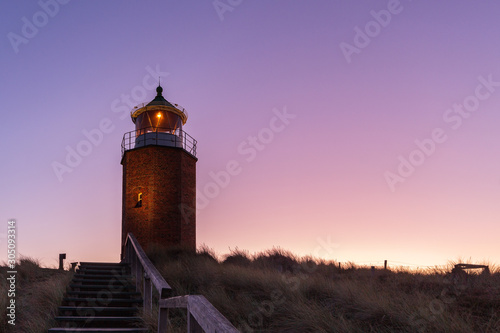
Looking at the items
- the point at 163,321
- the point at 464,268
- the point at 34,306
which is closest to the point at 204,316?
the point at 163,321

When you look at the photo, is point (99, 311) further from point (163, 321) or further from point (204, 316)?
point (204, 316)

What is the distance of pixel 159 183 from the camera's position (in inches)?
696

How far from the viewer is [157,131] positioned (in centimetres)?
1859

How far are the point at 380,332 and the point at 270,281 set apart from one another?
3.11 m

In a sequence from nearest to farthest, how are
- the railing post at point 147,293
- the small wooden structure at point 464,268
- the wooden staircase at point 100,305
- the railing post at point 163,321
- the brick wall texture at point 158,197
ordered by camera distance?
1. the railing post at point 163,321
2. the wooden staircase at point 100,305
3. the railing post at point 147,293
4. the small wooden structure at point 464,268
5. the brick wall texture at point 158,197

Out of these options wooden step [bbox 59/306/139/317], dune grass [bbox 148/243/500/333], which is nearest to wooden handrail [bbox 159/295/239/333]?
dune grass [bbox 148/243/500/333]

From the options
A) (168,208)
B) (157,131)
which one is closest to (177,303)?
(168,208)

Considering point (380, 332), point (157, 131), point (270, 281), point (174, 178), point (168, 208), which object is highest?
point (157, 131)

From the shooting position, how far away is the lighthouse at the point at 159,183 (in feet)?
57.4

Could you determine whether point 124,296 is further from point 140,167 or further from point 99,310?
point 140,167

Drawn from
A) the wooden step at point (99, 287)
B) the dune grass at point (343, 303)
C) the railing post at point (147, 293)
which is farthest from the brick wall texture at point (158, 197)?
the railing post at point (147, 293)

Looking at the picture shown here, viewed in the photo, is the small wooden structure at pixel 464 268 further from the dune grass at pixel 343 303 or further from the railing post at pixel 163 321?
the railing post at pixel 163 321

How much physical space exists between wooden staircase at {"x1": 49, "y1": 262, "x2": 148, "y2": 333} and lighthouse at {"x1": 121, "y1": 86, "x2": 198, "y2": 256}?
275 inches

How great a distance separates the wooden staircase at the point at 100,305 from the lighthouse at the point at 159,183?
699 centimetres
